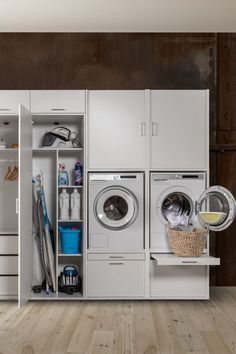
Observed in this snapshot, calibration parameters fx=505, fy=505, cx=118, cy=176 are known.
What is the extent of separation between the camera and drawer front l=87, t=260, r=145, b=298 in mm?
4871

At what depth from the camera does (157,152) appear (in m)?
4.93

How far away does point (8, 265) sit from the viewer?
489cm

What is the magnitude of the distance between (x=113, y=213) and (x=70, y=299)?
3.04ft

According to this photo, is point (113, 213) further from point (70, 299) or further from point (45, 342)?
point (45, 342)

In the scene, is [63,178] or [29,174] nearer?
[29,174]

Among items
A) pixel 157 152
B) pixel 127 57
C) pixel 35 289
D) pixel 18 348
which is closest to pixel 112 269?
pixel 35 289

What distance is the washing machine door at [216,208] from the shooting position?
15.3 ft

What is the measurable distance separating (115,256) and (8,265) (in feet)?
3.41

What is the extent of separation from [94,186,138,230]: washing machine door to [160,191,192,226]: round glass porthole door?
11.7 inches

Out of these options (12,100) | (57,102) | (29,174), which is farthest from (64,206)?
(12,100)

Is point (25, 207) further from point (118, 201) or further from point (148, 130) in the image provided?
point (148, 130)

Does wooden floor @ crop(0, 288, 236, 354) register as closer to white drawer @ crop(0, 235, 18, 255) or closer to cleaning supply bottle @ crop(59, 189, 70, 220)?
white drawer @ crop(0, 235, 18, 255)

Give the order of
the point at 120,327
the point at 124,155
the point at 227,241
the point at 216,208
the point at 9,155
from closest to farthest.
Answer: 1. the point at 120,327
2. the point at 216,208
3. the point at 124,155
4. the point at 9,155
5. the point at 227,241

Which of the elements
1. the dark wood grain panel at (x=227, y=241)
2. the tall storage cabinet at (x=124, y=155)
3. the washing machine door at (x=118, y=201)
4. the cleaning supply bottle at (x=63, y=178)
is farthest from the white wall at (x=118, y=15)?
the washing machine door at (x=118, y=201)
